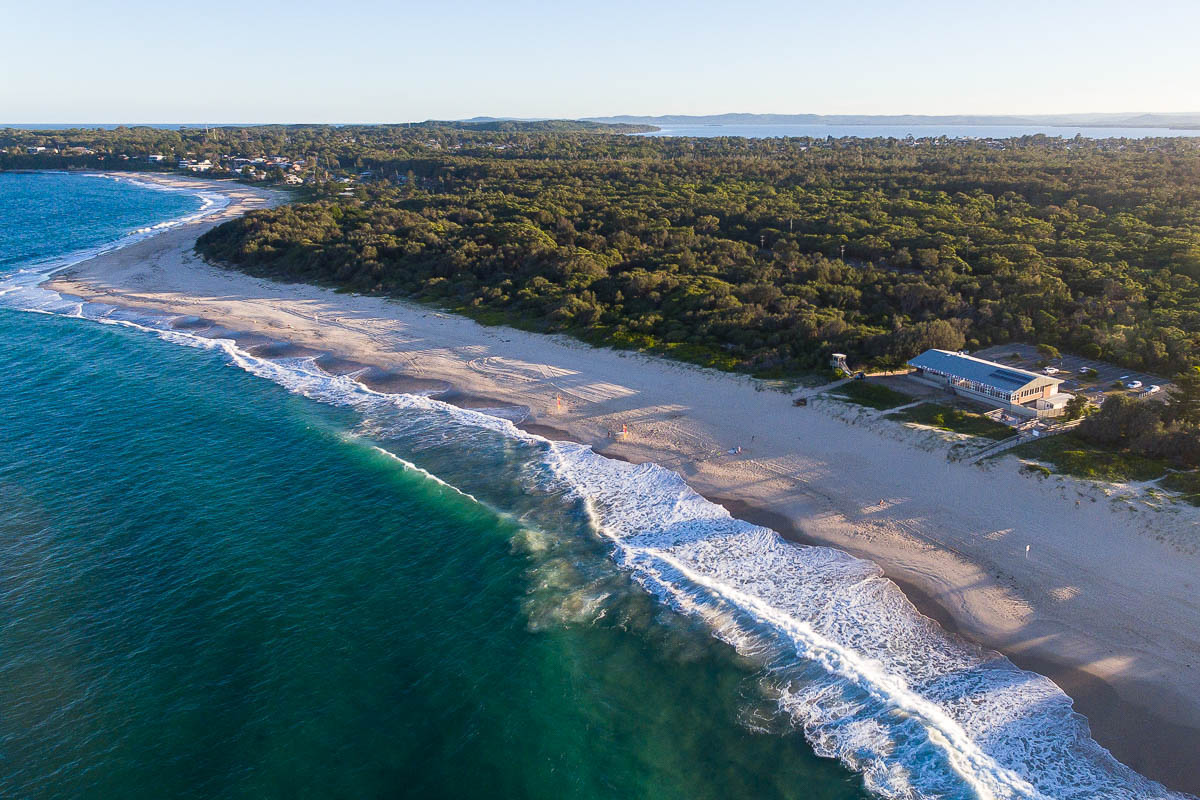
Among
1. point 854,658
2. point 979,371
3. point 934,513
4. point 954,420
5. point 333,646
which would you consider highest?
point 979,371

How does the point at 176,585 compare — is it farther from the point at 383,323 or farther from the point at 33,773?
the point at 383,323

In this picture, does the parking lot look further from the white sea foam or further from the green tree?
the white sea foam

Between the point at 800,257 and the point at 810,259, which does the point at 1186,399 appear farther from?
the point at 800,257

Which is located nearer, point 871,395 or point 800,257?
point 871,395

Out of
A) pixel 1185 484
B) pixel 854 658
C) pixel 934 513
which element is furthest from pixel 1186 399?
pixel 854 658

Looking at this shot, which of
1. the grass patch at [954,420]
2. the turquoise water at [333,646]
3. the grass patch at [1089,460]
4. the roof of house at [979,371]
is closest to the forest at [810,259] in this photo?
the grass patch at [1089,460]
